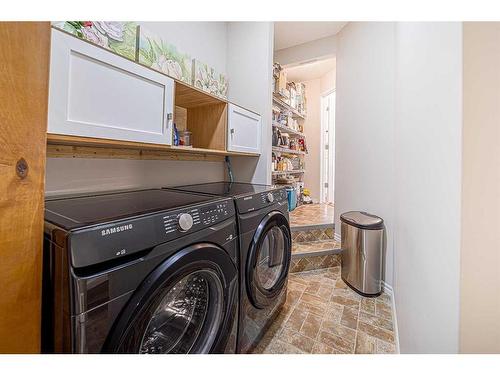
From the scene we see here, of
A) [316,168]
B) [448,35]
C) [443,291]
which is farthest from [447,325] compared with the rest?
[316,168]

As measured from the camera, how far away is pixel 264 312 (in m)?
1.34

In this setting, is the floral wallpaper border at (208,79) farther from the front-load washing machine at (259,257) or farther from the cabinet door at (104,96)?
the front-load washing machine at (259,257)

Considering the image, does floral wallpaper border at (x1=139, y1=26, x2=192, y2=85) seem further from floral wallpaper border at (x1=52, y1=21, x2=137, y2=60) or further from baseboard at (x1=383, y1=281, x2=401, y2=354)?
baseboard at (x1=383, y1=281, x2=401, y2=354)

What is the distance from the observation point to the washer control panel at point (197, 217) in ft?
2.59

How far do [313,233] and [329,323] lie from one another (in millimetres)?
1129

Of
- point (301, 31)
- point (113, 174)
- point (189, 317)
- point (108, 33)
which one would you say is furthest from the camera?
point (301, 31)

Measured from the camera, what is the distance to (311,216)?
10.00 ft

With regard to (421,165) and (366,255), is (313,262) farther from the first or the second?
(421,165)

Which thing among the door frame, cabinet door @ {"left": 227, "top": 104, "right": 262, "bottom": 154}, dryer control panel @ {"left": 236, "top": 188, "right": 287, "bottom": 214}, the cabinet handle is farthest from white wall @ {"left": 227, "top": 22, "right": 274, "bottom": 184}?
the door frame

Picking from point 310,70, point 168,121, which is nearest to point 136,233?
point 168,121

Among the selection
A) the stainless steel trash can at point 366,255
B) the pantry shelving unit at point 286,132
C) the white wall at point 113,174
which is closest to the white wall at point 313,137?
the pantry shelving unit at point 286,132

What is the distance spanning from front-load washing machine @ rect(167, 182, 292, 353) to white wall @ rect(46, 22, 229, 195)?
0.67m
